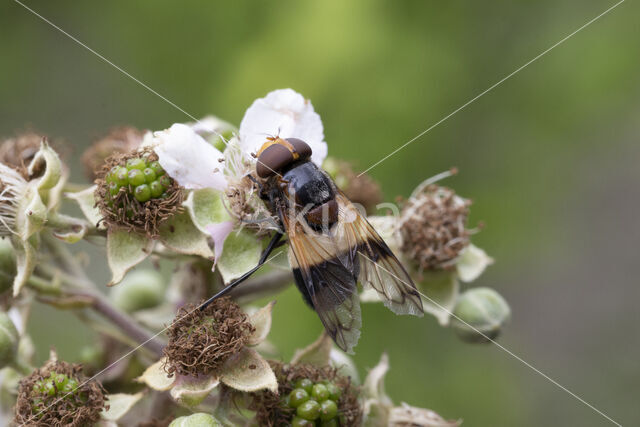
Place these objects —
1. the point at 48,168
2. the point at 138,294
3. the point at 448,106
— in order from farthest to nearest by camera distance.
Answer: the point at 448,106 → the point at 138,294 → the point at 48,168

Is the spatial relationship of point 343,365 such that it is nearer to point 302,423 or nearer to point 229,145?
point 302,423

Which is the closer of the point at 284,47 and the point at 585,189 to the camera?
A: the point at 284,47

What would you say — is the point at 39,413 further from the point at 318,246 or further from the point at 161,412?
the point at 318,246

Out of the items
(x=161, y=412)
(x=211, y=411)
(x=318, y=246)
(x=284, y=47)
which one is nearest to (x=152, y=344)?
(x=161, y=412)

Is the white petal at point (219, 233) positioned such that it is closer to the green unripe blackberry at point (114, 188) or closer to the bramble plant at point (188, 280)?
the bramble plant at point (188, 280)

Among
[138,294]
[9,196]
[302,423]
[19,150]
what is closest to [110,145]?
[19,150]
